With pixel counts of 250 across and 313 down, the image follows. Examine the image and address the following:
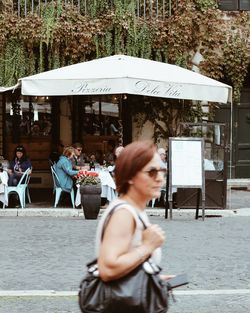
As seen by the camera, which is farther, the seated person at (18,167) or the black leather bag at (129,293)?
the seated person at (18,167)

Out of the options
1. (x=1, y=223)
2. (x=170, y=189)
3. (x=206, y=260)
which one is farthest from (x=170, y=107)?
(x=206, y=260)

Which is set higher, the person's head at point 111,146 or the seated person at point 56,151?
the person's head at point 111,146

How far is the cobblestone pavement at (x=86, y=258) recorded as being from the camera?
723cm

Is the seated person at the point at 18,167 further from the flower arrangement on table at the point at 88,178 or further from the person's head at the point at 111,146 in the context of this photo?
the person's head at the point at 111,146

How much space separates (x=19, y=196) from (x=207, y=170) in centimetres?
358

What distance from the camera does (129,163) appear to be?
11.6 ft

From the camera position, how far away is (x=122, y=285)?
339 cm

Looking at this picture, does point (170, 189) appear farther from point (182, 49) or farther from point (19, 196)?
point (182, 49)

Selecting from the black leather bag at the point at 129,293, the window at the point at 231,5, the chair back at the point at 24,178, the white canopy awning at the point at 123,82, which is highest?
the window at the point at 231,5

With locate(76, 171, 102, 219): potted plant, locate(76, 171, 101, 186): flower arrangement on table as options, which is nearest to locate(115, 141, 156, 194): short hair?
locate(76, 171, 102, 219): potted plant

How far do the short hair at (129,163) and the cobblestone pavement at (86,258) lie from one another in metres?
3.55

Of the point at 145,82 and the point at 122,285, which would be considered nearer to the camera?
the point at 122,285

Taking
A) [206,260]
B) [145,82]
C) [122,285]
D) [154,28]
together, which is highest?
[154,28]

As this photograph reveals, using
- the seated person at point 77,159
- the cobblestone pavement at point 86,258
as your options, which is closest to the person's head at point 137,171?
the cobblestone pavement at point 86,258
